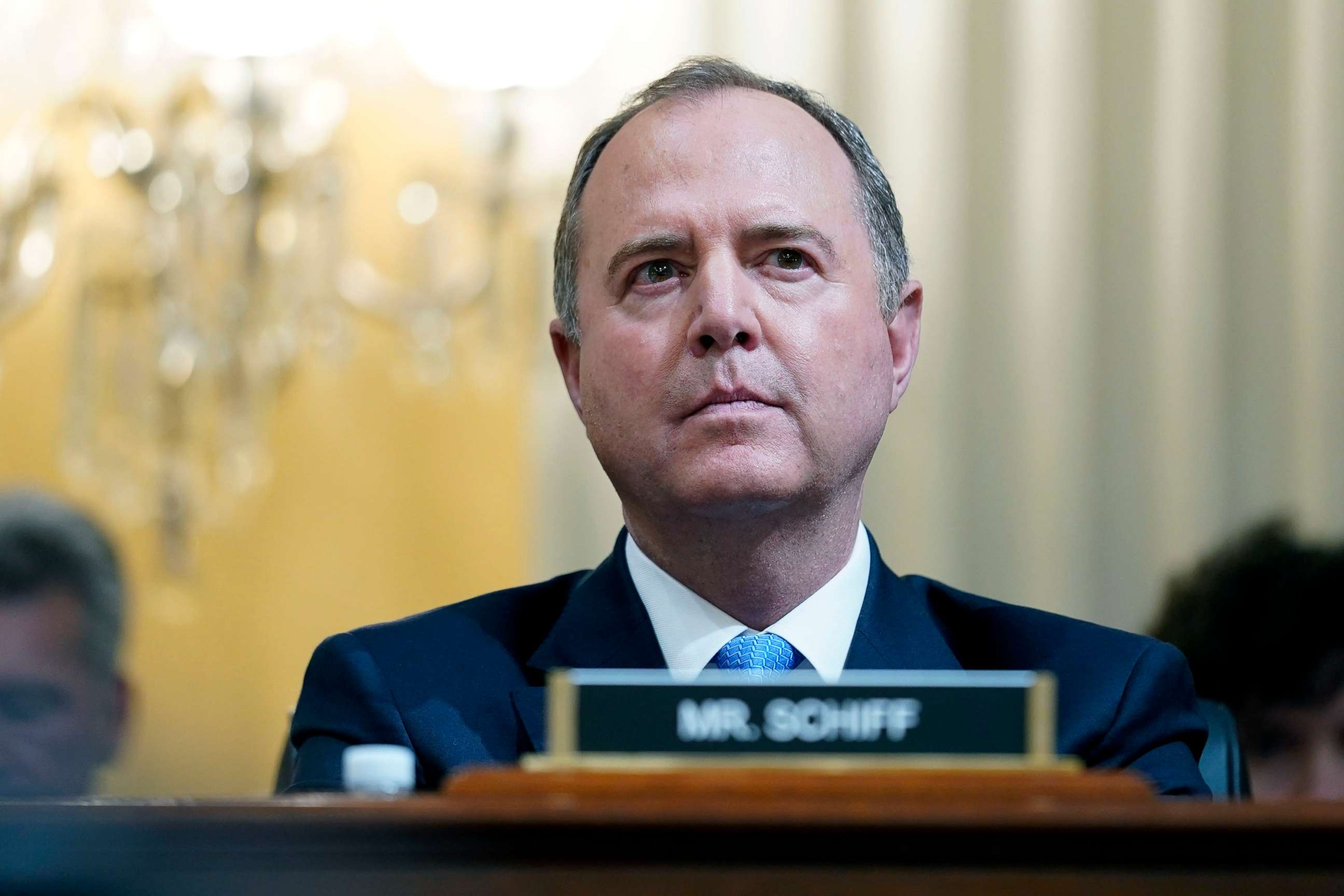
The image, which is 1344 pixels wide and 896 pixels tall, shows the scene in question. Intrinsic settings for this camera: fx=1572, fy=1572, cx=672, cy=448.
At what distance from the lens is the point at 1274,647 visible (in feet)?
6.45

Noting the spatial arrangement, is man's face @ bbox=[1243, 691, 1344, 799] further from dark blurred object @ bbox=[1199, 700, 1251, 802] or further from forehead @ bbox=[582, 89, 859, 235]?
forehead @ bbox=[582, 89, 859, 235]

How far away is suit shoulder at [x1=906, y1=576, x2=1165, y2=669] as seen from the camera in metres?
1.45

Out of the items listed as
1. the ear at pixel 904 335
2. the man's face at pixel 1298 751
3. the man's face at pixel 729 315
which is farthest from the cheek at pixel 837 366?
the man's face at pixel 1298 751

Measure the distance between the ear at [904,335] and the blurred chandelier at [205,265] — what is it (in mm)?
1558

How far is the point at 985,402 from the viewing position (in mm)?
3357

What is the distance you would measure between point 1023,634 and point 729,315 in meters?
0.43

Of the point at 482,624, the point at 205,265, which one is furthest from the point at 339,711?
the point at 205,265

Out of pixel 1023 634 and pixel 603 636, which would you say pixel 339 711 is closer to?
pixel 603 636

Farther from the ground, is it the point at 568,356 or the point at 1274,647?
the point at 568,356

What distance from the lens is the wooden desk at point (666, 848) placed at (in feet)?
2.21

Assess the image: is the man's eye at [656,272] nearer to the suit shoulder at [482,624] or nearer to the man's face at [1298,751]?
the suit shoulder at [482,624]

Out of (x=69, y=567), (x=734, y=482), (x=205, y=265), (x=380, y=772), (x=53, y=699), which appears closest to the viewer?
(x=380, y=772)

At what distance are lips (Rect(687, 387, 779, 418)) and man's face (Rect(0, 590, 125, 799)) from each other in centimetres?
103

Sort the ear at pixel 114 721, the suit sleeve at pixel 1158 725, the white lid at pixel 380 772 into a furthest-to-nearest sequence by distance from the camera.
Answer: the ear at pixel 114 721, the suit sleeve at pixel 1158 725, the white lid at pixel 380 772
